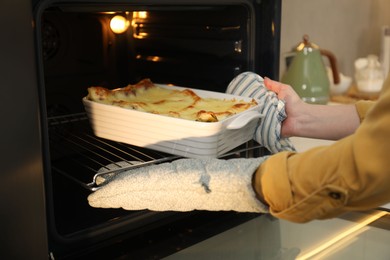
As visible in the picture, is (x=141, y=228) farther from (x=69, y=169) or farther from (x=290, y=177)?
(x=290, y=177)

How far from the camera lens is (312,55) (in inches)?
62.2

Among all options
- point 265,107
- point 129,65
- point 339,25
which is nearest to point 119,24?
point 129,65

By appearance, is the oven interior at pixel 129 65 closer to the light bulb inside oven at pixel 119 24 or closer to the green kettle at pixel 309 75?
the light bulb inside oven at pixel 119 24

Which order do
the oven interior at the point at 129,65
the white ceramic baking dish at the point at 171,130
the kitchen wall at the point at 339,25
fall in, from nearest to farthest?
the white ceramic baking dish at the point at 171,130 < the oven interior at the point at 129,65 < the kitchen wall at the point at 339,25

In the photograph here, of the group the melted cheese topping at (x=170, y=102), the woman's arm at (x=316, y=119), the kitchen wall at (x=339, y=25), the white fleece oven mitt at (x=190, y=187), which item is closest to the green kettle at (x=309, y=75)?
the kitchen wall at (x=339, y=25)

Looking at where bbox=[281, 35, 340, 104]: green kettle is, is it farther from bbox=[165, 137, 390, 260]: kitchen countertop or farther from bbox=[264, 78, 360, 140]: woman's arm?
bbox=[165, 137, 390, 260]: kitchen countertop

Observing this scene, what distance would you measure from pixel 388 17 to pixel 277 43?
59.4 inches

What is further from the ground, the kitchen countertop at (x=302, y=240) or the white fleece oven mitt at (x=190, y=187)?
the white fleece oven mitt at (x=190, y=187)

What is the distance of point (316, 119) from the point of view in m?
1.08

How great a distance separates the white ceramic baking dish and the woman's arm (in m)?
0.16

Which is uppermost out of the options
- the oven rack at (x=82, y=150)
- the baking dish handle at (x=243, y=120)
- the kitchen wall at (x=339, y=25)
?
the kitchen wall at (x=339, y=25)

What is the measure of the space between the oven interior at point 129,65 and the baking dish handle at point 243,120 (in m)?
0.07

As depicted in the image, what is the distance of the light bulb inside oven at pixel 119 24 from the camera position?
119 cm

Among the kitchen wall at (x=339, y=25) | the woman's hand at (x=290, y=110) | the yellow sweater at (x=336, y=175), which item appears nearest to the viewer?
the yellow sweater at (x=336, y=175)
